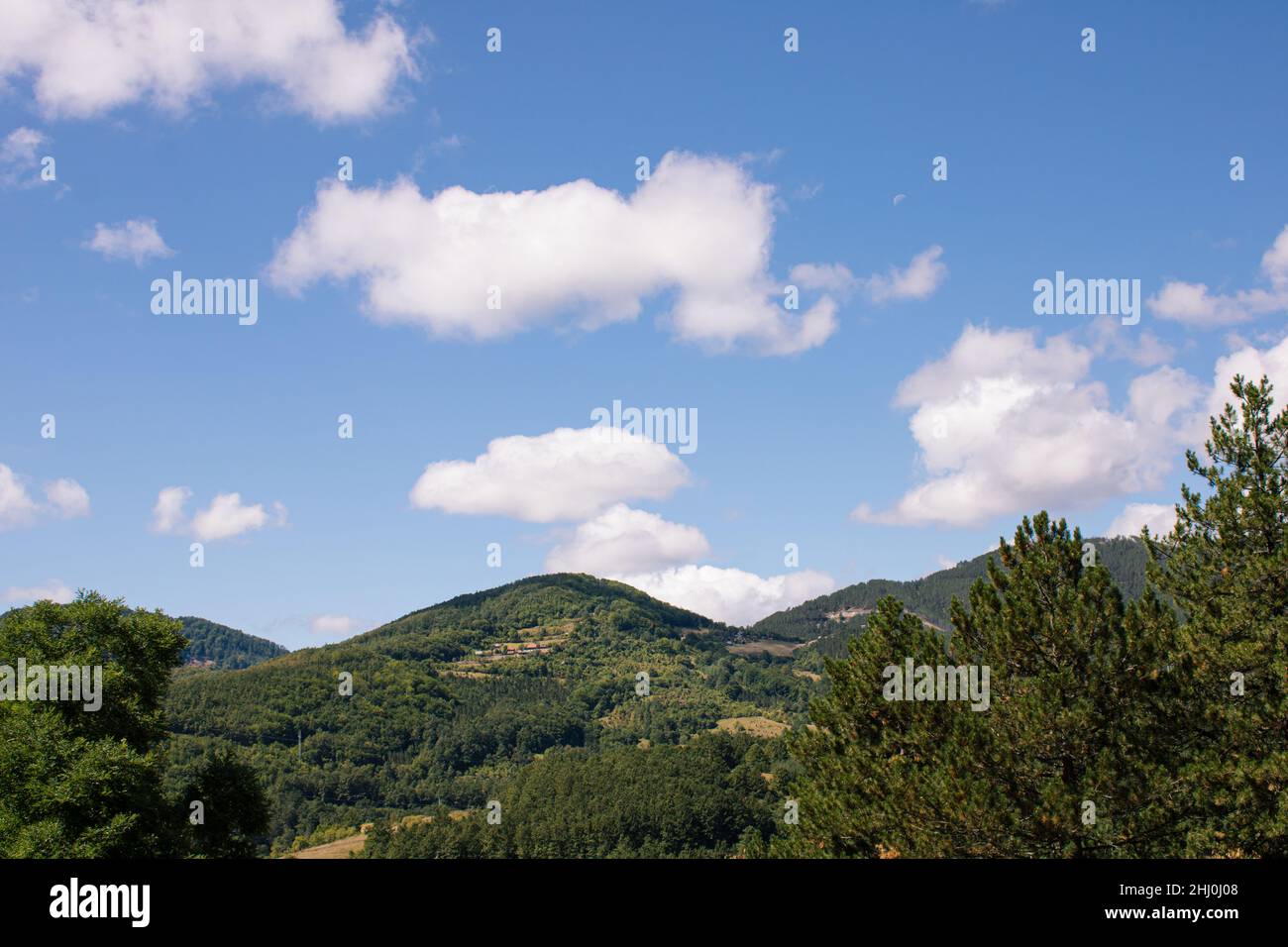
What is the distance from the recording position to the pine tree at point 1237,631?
1069 inches

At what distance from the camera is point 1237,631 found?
29.5 m

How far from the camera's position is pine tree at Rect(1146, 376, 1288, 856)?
27.1m


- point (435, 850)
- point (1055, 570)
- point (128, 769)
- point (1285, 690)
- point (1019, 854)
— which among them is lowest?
point (435, 850)

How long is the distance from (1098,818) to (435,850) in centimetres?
15677

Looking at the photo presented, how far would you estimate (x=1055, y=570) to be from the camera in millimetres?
30641

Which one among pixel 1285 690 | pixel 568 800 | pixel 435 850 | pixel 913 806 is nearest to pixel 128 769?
pixel 913 806

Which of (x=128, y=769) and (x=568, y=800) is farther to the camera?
(x=568, y=800)

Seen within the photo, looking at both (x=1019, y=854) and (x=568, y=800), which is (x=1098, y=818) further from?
(x=568, y=800)

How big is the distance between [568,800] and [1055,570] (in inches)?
6934

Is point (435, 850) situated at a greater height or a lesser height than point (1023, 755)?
lesser
